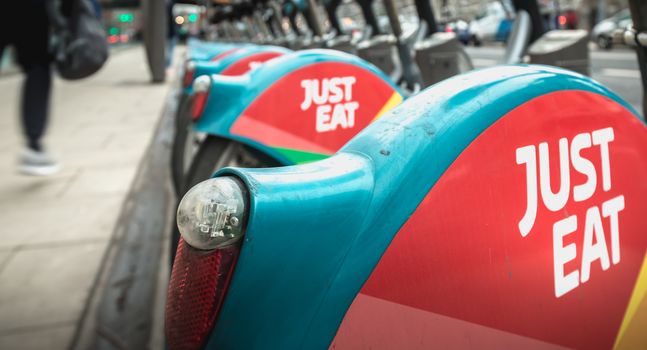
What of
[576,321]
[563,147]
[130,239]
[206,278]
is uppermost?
[206,278]

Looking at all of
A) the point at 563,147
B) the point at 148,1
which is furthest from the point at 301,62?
the point at 148,1

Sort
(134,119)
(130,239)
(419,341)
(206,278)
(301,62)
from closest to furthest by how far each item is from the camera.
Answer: (206,278) → (419,341) → (301,62) → (130,239) → (134,119)

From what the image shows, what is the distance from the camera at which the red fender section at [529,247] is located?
0.84 m

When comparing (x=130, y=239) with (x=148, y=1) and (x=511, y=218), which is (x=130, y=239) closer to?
(x=511, y=218)

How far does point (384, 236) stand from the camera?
801mm

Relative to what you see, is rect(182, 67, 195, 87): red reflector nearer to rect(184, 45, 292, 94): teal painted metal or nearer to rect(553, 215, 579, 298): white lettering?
rect(184, 45, 292, 94): teal painted metal

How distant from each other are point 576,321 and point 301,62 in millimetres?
1427

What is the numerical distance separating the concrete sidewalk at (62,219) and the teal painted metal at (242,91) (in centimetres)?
76

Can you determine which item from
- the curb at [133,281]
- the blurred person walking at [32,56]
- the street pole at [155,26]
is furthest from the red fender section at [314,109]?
the street pole at [155,26]

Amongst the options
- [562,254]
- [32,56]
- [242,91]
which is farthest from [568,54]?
[32,56]

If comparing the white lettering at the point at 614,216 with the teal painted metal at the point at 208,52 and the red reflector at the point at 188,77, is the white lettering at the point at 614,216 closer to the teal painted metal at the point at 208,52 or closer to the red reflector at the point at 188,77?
the red reflector at the point at 188,77

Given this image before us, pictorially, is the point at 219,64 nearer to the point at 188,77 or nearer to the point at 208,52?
the point at 188,77

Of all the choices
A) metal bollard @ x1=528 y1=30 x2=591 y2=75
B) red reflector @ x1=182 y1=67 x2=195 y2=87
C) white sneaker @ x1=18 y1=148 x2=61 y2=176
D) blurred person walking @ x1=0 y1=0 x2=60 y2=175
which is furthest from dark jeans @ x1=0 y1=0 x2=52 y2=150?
metal bollard @ x1=528 y1=30 x2=591 y2=75

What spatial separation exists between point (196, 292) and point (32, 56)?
3.35 meters
